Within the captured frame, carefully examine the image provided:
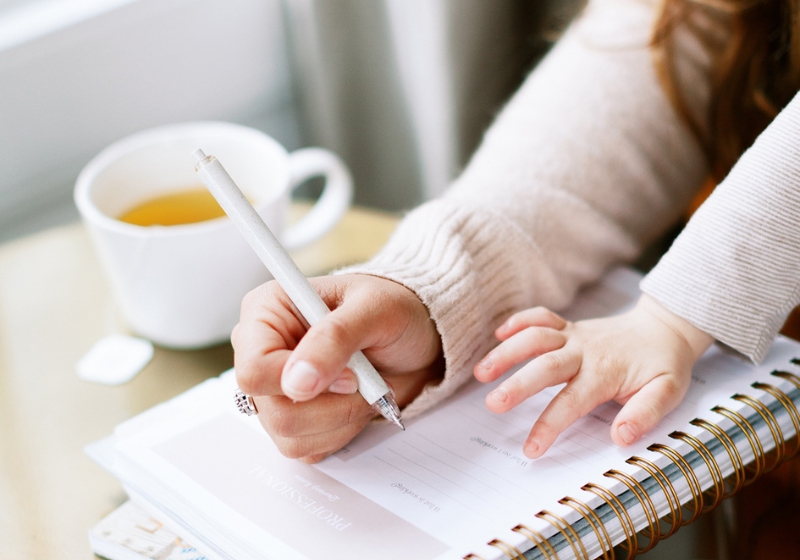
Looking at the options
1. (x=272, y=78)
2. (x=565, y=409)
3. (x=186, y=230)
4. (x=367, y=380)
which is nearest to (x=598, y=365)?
(x=565, y=409)

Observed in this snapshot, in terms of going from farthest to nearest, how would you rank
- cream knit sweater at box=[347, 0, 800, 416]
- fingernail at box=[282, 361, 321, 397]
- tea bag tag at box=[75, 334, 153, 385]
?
tea bag tag at box=[75, 334, 153, 385] → cream knit sweater at box=[347, 0, 800, 416] → fingernail at box=[282, 361, 321, 397]

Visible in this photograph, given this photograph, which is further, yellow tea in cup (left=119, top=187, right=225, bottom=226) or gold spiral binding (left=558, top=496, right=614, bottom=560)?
yellow tea in cup (left=119, top=187, right=225, bottom=226)

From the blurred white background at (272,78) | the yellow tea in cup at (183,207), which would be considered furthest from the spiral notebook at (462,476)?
the blurred white background at (272,78)

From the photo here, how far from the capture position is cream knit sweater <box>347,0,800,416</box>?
1.41ft

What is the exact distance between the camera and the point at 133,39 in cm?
76

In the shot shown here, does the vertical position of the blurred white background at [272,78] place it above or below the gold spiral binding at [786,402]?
above

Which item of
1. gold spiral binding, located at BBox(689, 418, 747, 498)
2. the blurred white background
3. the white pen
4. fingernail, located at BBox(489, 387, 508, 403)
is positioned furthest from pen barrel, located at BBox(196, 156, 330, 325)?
the blurred white background

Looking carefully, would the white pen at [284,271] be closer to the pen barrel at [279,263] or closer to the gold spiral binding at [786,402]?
the pen barrel at [279,263]

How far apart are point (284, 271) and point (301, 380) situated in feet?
0.21

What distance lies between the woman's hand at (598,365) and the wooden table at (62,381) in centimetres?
22

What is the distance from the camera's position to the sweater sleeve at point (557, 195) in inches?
17.8

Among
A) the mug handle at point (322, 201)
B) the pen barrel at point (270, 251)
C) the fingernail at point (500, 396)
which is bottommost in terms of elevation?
the fingernail at point (500, 396)

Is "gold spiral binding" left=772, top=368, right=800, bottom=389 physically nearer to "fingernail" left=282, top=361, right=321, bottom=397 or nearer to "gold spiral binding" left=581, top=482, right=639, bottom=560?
"gold spiral binding" left=581, top=482, right=639, bottom=560

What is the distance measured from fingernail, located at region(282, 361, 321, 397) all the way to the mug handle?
0.28m
